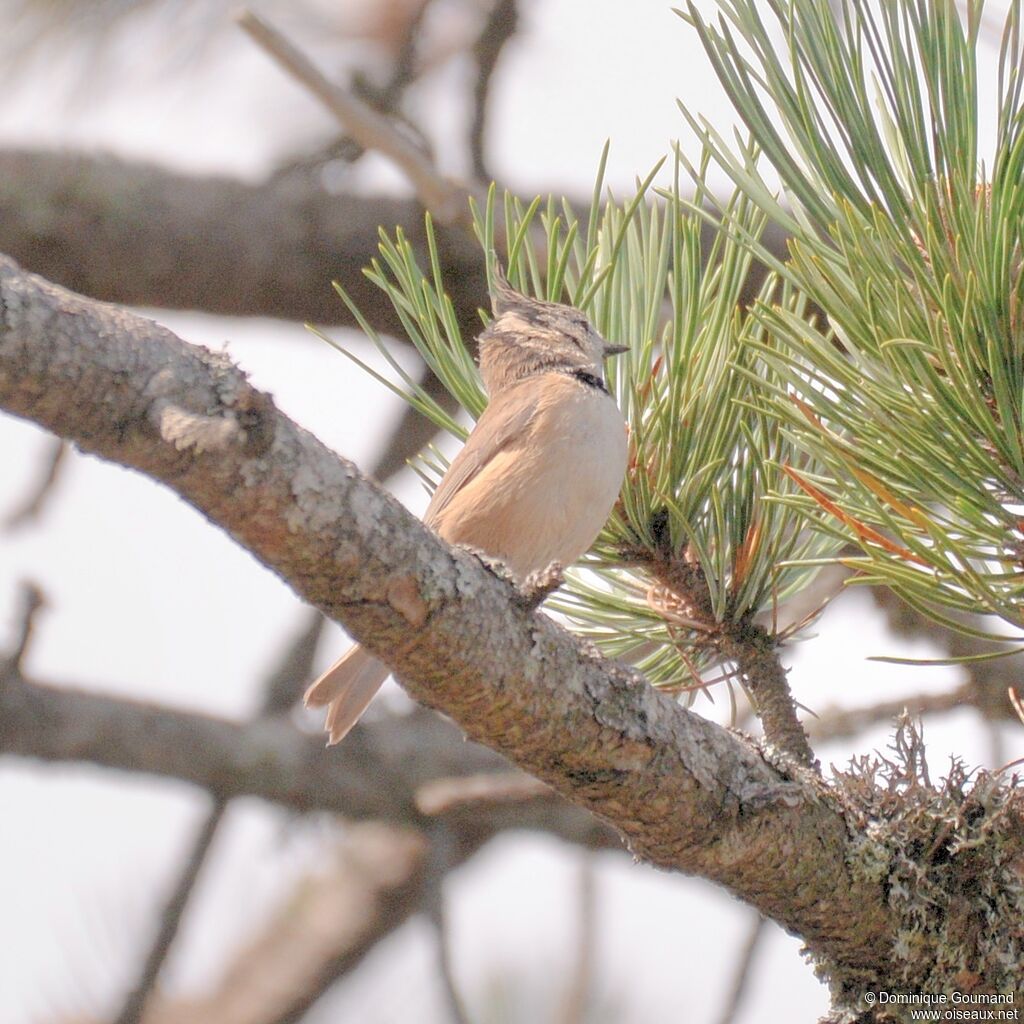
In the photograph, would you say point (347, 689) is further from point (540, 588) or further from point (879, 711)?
point (540, 588)

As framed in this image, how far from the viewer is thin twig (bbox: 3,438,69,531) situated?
173 inches

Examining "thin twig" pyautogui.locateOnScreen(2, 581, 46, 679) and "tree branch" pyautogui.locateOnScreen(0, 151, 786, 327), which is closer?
"thin twig" pyautogui.locateOnScreen(2, 581, 46, 679)

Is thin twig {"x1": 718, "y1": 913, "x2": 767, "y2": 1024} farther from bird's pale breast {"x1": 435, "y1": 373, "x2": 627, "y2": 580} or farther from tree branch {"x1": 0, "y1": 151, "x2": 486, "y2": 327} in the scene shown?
tree branch {"x1": 0, "y1": 151, "x2": 486, "y2": 327}

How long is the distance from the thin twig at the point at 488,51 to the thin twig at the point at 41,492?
166 cm

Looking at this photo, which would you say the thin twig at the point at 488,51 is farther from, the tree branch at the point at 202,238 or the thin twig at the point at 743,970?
the thin twig at the point at 743,970

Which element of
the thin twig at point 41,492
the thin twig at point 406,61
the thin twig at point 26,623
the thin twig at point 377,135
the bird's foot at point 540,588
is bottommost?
the thin twig at point 26,623

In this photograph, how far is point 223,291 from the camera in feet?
16.9

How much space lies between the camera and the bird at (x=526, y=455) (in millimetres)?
2656

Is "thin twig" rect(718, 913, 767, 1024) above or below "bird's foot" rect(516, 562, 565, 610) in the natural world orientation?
below

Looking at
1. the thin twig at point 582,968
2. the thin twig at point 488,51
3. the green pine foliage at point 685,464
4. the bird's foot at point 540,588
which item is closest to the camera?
the bird's foot at point 540,588

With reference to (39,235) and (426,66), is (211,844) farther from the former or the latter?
(426,66)

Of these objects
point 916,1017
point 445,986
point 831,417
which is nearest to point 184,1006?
point 445,986

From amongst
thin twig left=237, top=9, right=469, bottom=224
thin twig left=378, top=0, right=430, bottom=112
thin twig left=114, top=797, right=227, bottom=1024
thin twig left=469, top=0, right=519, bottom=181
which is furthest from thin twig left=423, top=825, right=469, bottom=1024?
thin twig left=378, top=0, right=430, bottom=112

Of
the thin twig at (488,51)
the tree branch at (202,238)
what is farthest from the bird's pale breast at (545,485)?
the tree branch at (202,238)
